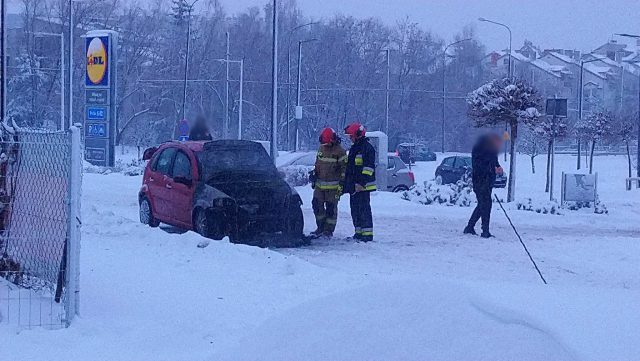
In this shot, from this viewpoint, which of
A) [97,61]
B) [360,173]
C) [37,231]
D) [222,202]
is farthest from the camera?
[97,61]

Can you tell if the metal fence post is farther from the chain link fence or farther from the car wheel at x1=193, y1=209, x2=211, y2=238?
the car wheel at x1=193, y1=209, x2=211, y2=238

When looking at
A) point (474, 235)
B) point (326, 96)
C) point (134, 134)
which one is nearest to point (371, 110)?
point (326, 96)

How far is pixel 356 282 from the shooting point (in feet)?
29.0

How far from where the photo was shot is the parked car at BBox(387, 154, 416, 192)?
84.4 feet

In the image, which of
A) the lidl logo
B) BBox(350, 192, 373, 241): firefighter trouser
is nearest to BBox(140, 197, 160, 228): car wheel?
BBox(350, 192, 373, 241): firefighter trouser

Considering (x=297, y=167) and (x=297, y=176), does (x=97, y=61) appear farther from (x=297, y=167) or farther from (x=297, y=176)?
(x=297, y=176)

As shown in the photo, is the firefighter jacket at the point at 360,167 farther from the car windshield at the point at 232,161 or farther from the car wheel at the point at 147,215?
the car wheel at the point at 147,215

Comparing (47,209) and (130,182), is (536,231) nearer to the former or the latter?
(47,209)

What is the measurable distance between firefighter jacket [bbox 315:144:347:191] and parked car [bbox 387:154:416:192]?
12105 mm

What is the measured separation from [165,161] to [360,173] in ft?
10.8

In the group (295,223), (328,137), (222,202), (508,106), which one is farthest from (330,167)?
(508,106)

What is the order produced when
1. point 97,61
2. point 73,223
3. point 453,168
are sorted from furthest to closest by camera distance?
1. point 453,168
2. point 97,61
3. point 73,223

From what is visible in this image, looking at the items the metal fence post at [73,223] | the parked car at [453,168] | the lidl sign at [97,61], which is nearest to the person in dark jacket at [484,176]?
the metal fence post at [73,223]

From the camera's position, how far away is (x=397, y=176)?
2584cm
